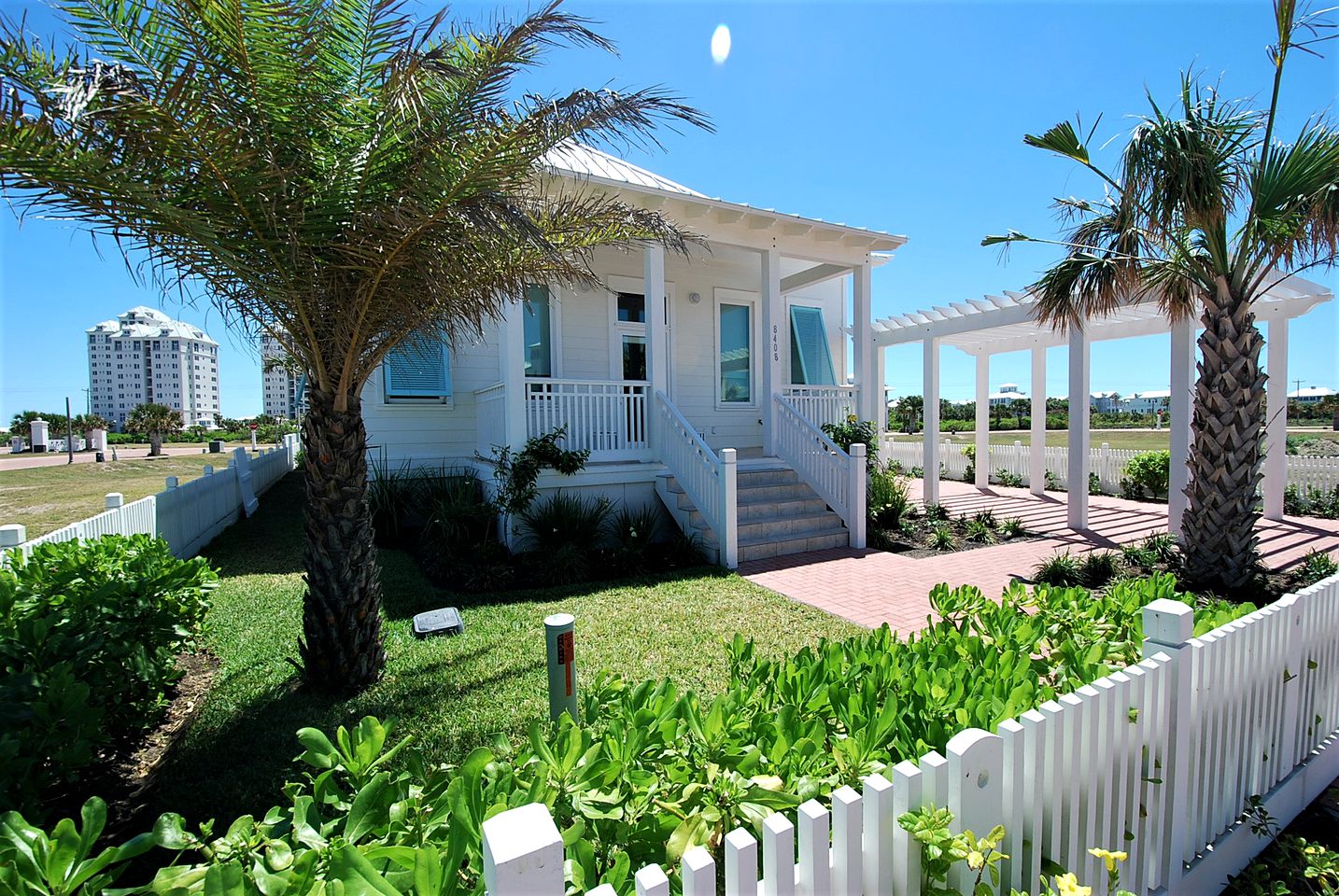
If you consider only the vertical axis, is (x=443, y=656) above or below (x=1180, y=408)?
below

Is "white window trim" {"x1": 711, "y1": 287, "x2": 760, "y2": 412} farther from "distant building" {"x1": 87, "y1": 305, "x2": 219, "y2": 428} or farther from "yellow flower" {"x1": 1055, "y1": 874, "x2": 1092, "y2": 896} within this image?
"distant building" {"x1": 87, "y1": 305, "x2": 219, "y2": 428}

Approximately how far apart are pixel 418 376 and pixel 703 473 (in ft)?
16.7

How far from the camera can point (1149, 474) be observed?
12.9 meters

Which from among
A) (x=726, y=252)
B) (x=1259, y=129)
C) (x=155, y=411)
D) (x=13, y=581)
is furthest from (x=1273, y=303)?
(x=155, y=411)

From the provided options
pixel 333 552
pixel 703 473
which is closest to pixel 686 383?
pixel 703 473

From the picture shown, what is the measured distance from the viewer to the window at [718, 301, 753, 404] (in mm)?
11742

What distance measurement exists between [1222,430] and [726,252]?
7.84 m

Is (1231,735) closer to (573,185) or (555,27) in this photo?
(555,27)

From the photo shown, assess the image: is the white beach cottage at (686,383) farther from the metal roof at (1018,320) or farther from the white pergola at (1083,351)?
the white pergola at (1083,351)

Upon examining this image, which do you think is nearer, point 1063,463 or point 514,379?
point 514,379

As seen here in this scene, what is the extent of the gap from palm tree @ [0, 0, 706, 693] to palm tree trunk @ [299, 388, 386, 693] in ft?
0.04

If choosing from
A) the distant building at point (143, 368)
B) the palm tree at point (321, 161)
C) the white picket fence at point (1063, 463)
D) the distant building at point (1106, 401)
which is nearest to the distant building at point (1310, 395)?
the distant building at point (1106, 401)

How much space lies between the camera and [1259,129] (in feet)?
19.3

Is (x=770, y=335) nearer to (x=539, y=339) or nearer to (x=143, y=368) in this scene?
(x=539, y=339)
